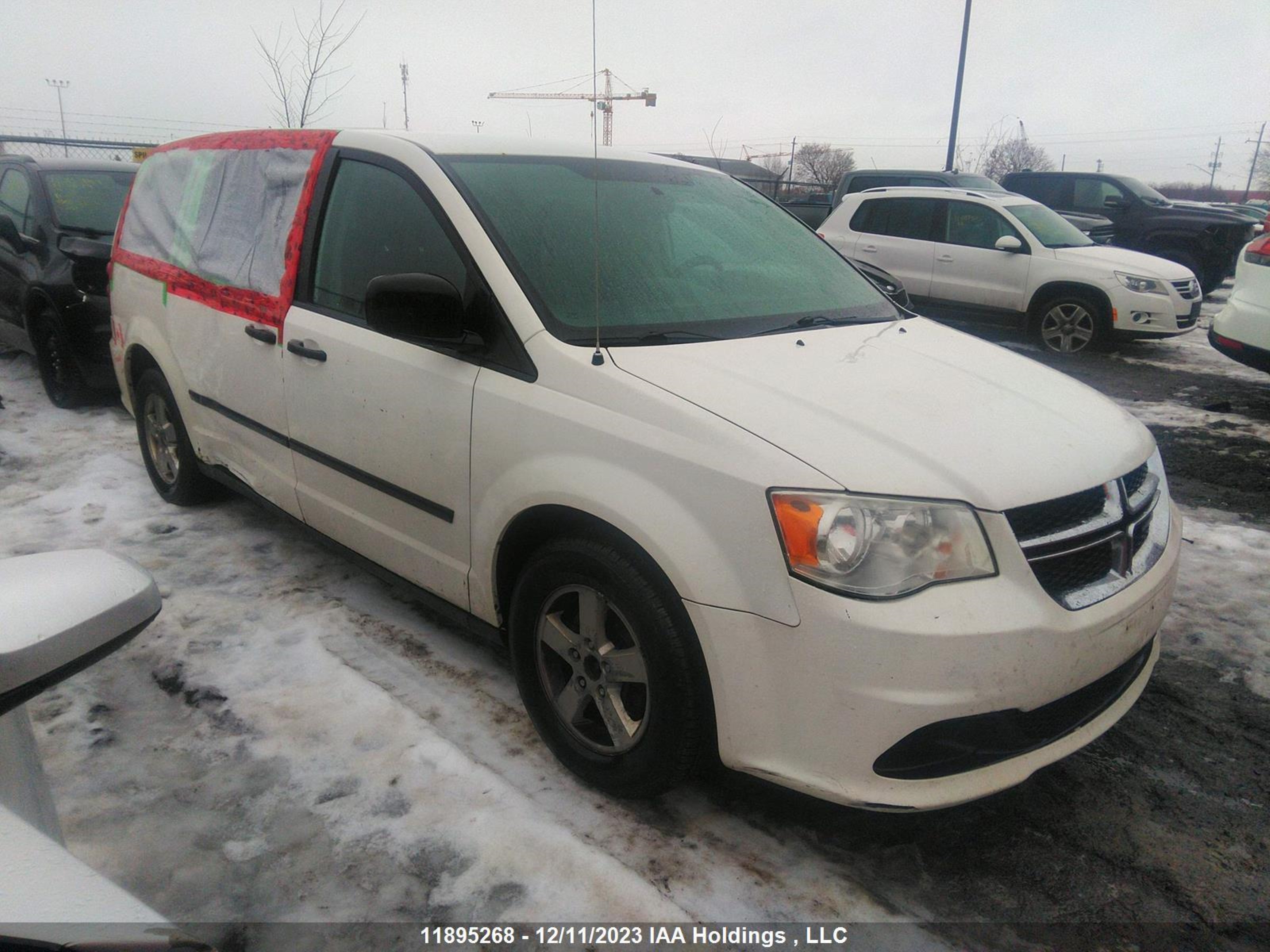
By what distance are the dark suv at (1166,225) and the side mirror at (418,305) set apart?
12715mm

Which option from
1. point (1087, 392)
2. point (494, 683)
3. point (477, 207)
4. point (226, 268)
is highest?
point (477, 207)

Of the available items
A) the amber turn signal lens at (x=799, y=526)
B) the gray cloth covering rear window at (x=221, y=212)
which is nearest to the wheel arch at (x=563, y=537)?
the amber turn signal lens at (x=799, y=526)

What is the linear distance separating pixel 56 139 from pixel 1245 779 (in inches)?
660

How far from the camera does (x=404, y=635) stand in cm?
330

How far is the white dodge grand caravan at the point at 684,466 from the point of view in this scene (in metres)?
1.94

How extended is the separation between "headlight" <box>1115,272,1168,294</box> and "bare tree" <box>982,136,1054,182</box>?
17.5 m

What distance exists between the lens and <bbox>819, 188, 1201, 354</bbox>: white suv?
893 cm

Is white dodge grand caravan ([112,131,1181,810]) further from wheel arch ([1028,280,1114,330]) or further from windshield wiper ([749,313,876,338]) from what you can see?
wheel arch ([1028,280,1114,330])

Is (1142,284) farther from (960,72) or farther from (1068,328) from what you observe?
(960,72)

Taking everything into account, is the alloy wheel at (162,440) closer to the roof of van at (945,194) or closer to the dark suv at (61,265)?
the dark suv at (61,265)

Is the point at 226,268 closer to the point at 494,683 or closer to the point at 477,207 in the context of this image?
the point at 477,207

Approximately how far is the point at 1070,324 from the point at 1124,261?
0.82 m

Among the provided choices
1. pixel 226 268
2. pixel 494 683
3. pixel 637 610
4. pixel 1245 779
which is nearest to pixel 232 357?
pixel 226 268

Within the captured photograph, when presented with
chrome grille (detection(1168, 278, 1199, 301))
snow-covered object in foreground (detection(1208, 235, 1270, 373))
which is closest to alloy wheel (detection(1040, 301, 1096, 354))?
chrome grille (detection(1168, 278, 1199, 301))
